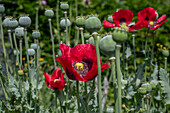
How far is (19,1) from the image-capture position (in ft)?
9.42

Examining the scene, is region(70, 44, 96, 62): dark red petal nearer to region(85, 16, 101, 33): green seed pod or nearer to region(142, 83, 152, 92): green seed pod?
region(85, 16, 101, 33): green seed pod

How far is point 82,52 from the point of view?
748mm

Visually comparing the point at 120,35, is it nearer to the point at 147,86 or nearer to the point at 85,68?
the point at 85,68

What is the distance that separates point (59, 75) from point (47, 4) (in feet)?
6.84

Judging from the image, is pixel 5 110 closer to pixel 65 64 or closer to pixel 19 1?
pixel 65 64

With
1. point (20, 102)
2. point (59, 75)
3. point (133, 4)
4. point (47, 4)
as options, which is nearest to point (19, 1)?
point (47, 4)

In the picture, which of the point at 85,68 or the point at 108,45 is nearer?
the point at 108,45

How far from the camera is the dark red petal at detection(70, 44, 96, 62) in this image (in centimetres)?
73

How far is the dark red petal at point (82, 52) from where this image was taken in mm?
727

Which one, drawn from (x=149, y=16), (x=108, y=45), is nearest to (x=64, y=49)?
(x=108, y=45)

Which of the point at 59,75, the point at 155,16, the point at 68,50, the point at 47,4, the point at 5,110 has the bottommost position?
the point at 5,110

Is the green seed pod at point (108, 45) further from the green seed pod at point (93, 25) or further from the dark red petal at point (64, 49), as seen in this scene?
the dark red petal at point (64, 49)

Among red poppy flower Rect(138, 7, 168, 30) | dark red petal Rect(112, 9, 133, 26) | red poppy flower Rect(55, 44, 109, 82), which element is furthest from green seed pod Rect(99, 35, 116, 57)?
red poppy flower Rect(138, 7, 168, 30)

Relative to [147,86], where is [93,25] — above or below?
above
